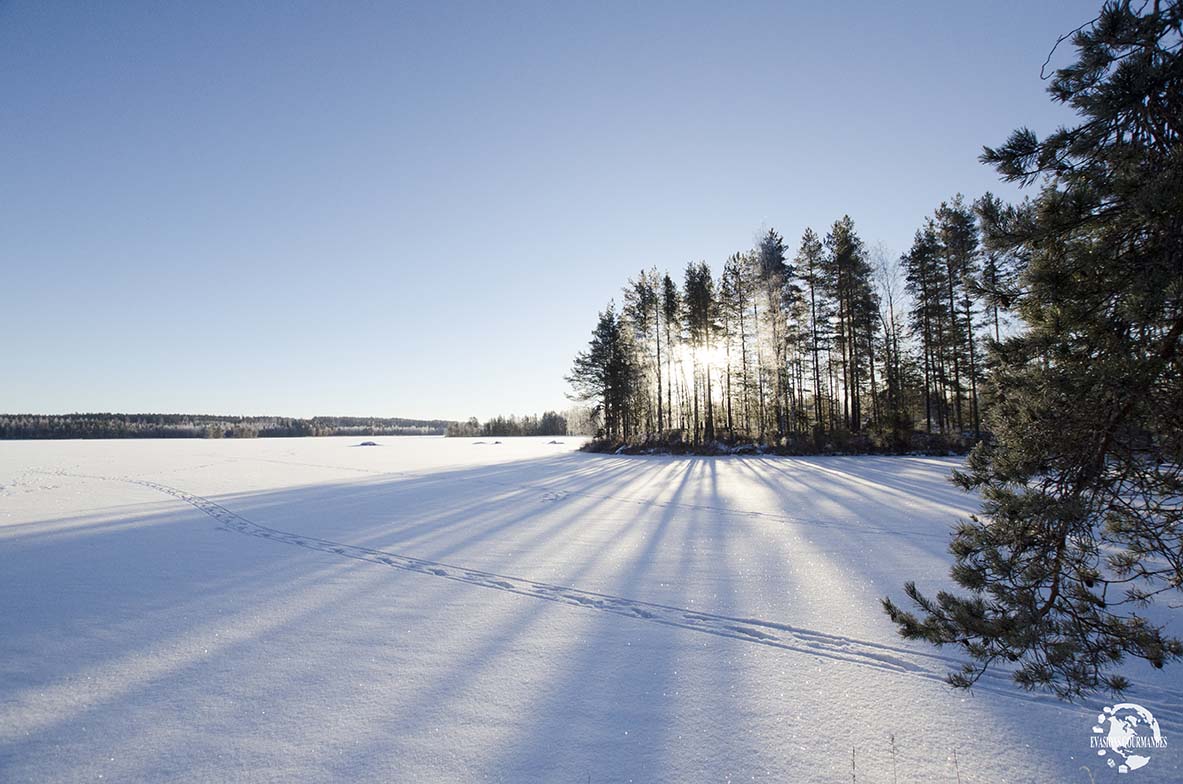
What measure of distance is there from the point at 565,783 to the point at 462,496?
1024 centimetres

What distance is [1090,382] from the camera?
2090 millimetres

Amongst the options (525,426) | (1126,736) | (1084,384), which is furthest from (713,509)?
(525,426)

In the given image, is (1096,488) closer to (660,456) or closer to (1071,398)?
(1071,398)

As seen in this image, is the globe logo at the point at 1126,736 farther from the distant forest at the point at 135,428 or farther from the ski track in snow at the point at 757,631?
the distant forest at the point at 135,428

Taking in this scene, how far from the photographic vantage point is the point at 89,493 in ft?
43.4

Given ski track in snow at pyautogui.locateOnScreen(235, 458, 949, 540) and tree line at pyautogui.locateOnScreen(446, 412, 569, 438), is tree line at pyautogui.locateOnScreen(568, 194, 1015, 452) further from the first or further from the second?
tree line at pyautogui.locateOnScreen(446, 412, 569, 438)

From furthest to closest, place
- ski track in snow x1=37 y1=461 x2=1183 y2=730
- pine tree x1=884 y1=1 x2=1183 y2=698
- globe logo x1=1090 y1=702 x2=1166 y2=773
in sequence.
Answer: ski track in snow x1=37 y1=461 x2=1183 y2=730, globe logo x1=1090 y1=702 x2=1166 y2=773, pine tree x1=884 y1=1 x2=1183 y2=698

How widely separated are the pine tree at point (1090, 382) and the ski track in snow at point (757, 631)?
1194 millimetres

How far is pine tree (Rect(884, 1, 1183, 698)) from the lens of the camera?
6.62 feet

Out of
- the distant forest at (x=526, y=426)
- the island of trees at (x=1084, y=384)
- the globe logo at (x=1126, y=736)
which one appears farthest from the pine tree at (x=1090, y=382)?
the distant forest at (x=526, y=426)

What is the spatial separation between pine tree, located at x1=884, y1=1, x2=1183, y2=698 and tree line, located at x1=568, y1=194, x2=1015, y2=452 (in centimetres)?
2261

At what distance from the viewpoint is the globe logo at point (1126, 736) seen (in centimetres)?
253

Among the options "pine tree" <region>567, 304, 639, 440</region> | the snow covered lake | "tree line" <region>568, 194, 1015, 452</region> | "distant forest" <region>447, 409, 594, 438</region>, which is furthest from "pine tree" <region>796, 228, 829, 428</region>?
"distant forest" <region>447, 409, 594, 438</region>

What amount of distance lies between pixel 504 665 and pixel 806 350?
27.7 meters
